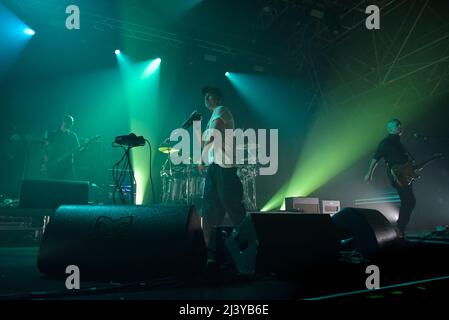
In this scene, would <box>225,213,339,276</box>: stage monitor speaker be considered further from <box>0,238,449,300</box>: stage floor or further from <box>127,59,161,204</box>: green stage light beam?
<box>127,59,161,204</box>: green stage light beam

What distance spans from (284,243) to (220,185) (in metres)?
1.32

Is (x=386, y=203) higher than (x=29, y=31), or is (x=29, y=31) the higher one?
(x=29, y=31)

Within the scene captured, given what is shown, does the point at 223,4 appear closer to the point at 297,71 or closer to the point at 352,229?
the point at 297,71

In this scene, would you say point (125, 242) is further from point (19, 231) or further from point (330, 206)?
point (330, 206)

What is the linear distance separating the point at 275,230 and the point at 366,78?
7246 millimetres

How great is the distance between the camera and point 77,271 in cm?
155

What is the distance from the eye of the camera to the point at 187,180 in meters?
6.10

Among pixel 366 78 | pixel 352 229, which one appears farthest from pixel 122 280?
pixel 366 78

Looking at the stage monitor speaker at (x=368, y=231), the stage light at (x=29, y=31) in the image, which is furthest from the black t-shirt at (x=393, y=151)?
the stage light at (x=29, y=31)

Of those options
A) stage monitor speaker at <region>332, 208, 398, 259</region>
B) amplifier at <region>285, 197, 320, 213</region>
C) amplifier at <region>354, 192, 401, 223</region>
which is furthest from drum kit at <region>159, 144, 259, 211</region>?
stage monitor speaker at <region>332, 208, 398, 259</region>

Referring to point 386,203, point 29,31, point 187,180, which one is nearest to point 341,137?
point 386,203

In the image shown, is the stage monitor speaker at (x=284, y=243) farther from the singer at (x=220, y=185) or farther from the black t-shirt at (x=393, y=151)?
the black t-shirt at (x=393, y=151)
